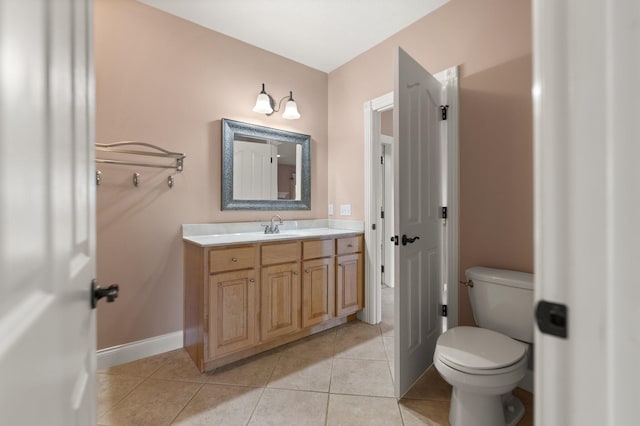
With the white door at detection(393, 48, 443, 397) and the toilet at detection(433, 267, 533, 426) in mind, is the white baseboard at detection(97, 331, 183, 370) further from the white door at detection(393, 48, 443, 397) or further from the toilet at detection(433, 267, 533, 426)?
the toilet at detection(433, 267, 533, 426)

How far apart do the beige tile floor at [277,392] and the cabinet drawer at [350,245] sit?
32.6 inches

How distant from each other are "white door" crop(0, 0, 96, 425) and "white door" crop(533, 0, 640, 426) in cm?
68

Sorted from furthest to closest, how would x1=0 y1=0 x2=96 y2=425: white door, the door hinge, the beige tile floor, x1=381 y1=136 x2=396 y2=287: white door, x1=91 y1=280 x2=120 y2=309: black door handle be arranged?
x1=381 y1=136 x2=396 y2=287: white door → the door hinge → the beige tile floor → x1=91 y1=280 x2=120 y2=309: black door handle → x1=0 y1=0 x2=96 y2=425: white door

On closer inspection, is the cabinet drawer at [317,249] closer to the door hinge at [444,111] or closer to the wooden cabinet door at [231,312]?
the wooden cabinet door at [231,312]

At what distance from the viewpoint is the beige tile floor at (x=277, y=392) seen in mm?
1479

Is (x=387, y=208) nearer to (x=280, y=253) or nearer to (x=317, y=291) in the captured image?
(x=317, y=291)

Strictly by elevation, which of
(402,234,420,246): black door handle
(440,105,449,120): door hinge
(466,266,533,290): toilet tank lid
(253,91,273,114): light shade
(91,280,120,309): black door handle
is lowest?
(466,266,533,290): toilet tank lid

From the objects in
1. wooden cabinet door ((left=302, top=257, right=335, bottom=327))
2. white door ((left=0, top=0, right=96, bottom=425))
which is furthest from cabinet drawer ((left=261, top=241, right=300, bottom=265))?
white door ((left=0, top=0, right=96, bottom=425))

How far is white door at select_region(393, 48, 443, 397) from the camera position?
1.59 meters

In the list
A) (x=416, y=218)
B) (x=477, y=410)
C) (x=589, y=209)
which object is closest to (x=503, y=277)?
(x=416, y=218)

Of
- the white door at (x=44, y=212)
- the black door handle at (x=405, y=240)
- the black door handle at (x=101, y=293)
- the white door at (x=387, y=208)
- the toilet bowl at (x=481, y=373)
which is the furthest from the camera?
the white door at (x=387, y=208)

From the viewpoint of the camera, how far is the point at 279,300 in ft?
7.04

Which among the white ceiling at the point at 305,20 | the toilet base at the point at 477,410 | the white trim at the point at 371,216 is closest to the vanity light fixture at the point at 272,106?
the white ceiling at the point at 305,20

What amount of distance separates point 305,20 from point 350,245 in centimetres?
193
